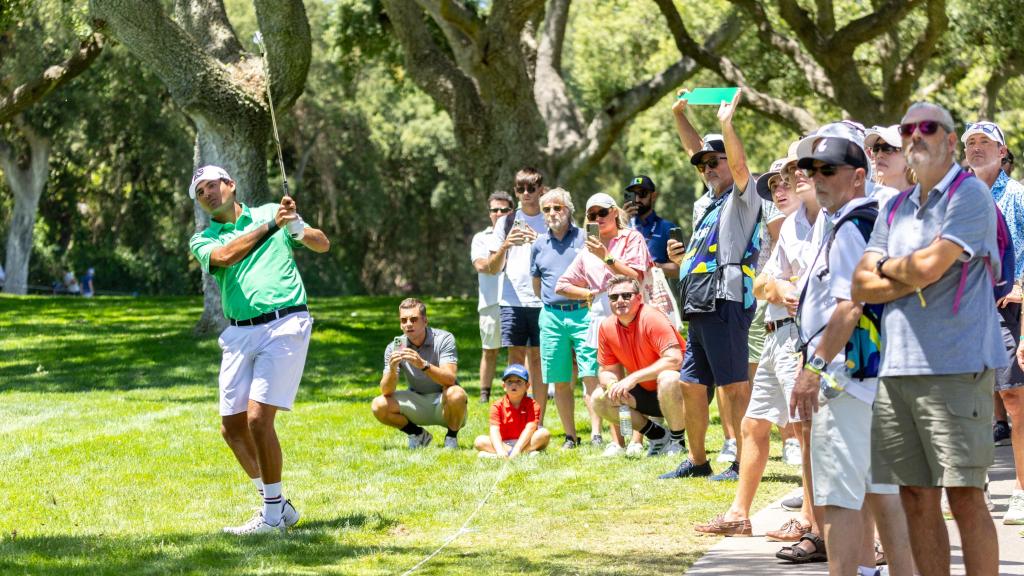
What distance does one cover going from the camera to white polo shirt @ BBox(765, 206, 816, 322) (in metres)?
6.54

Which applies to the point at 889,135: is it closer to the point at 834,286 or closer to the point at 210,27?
the point at 834,286

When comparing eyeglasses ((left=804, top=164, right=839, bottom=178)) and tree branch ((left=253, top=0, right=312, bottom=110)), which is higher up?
tree branch ((left=253, top=0, right=312, bottom=110))

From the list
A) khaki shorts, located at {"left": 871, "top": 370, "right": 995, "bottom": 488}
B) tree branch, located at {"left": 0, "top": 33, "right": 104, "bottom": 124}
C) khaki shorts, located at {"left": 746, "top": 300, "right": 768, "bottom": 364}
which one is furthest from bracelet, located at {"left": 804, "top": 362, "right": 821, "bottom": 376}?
tree branch, located at {"left": 0, "top": 33, "right": 104, "bottom": 124}

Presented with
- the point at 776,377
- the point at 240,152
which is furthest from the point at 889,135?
the point at 240,152

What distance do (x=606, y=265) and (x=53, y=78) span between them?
58.0 feet

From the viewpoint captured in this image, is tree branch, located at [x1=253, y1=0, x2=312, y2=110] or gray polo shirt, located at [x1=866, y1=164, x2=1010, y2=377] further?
tree branch, located at [x1=253, y1=0, x2=312, y2=110]

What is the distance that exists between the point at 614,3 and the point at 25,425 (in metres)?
27.6

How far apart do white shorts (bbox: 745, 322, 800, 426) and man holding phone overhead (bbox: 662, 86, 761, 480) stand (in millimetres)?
820

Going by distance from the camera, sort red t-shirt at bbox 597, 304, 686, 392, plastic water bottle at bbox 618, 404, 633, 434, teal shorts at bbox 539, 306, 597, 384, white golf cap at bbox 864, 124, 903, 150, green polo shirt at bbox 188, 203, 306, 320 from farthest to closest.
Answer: teal shorts at bbox 539, 306, 597, 384
plastic water bottle at bbox 618, 404, 633, 434
red t-shirt at bbox 597, 304, 686, 392
green polo shirt at bbox 188, 203, 306, 320
white golf cap at bbox 864, 124, 903, 150

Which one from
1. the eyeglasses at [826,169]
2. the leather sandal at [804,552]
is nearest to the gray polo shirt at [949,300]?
the eyeglasses at [826,169]

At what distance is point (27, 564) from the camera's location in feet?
22.6

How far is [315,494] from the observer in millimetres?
9094

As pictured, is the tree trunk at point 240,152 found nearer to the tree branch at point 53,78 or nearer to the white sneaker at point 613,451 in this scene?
the tree branch at point 53,78

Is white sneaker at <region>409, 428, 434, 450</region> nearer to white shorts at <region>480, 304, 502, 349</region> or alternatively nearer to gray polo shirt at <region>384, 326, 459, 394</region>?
gray polo shirt at <region>384, 326, 459, 394</region>
